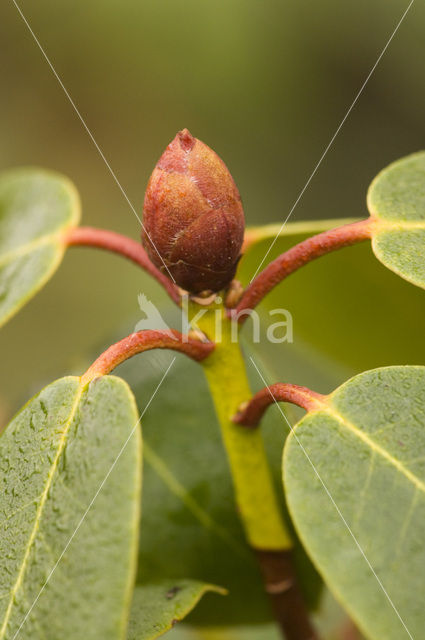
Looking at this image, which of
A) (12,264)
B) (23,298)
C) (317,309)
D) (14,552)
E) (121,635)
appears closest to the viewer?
(121,635)

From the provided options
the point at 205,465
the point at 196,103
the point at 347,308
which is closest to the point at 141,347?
the point at 205,465

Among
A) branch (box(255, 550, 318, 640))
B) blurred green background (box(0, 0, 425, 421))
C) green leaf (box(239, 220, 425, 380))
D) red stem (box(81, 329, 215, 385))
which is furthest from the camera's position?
blurred green background (box(0, 0, 425, 421))

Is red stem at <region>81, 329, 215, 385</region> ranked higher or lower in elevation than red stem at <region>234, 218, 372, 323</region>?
lower

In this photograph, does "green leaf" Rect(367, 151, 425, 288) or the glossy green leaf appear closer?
"green leaf" Rect(367, 151, 425, 288)

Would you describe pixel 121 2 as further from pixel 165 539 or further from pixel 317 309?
pixel 165 539

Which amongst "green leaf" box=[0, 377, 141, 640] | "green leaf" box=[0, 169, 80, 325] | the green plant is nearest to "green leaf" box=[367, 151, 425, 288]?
the green plant

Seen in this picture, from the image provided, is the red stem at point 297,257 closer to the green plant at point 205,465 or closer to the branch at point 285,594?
the green plant at point 205,465

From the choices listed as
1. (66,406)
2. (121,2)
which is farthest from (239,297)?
(121,2)

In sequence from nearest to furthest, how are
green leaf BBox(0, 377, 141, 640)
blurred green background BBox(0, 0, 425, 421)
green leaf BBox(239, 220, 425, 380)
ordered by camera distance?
green leaf BBox(0, 377, 141, 640), green leaf BBox(239, 220, 425, 380), blurred green background BBox(0, 0, 425, 421)

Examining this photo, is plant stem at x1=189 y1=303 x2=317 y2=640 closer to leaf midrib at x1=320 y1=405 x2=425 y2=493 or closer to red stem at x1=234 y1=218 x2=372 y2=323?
red stem at x1=234 y1=218 x2=372 y2=323
